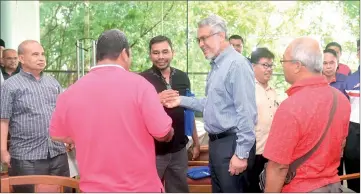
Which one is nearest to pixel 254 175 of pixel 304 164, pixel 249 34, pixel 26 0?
pixel 304 164

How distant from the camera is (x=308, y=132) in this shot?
170 centimetres

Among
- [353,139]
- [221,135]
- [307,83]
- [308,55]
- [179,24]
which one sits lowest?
[353,139]

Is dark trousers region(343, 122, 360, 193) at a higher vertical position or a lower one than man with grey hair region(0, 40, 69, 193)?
lower

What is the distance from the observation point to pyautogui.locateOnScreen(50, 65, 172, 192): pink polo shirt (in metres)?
1.69

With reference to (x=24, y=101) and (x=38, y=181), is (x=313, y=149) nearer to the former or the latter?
(x=38, y=181)

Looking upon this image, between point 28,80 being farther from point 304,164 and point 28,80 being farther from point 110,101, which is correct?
point 304,164

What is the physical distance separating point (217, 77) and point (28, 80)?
3.97ft

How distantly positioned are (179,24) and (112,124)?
17.1ft

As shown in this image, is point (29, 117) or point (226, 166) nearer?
point (226, 166)

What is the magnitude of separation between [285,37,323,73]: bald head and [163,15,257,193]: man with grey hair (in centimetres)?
50

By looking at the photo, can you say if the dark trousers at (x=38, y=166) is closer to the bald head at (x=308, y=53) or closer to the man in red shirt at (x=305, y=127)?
the man in red shirt at (x=305, y=127)

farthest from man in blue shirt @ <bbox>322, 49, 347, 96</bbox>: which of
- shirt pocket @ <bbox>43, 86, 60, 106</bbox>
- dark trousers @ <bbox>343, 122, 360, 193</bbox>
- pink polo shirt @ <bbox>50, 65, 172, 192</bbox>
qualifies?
pink polo shirt @ <bbox>50, 65, 172, 192</bbox>

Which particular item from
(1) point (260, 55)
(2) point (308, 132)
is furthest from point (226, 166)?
(1) point (260, 55)

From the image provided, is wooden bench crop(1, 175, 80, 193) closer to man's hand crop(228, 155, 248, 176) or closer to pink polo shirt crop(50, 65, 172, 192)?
pink polo shirt crop(50, 65, 172, 192)
